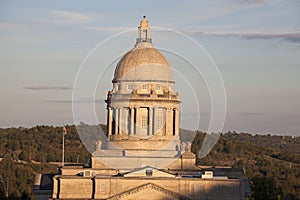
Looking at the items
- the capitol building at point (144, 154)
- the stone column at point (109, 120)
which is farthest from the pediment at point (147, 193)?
the stone column at point (109, 120)

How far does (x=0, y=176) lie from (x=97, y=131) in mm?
44782

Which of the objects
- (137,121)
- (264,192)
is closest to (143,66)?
(137,121)

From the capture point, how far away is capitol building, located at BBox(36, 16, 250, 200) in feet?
293

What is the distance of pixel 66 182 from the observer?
295 feet

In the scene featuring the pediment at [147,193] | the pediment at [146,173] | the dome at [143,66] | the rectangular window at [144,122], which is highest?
the dome at [143,66]

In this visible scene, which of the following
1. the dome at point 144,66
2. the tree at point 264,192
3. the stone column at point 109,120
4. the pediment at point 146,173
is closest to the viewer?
the pediment at point 146,173

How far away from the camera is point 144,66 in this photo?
96.4 metres

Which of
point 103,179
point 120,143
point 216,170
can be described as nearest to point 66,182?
point 103,179

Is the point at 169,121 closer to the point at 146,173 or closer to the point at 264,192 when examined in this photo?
the point at 146,173

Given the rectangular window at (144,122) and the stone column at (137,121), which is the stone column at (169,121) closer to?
the rectangular window at (144,122)

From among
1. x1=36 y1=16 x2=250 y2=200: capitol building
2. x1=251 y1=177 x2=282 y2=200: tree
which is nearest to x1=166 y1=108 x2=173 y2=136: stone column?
x1=36 y1=16 x2=250 y2=200: capitol building

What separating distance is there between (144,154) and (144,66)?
766cm

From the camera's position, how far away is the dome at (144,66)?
96500mm

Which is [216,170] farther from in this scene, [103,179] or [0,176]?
[0,176]
